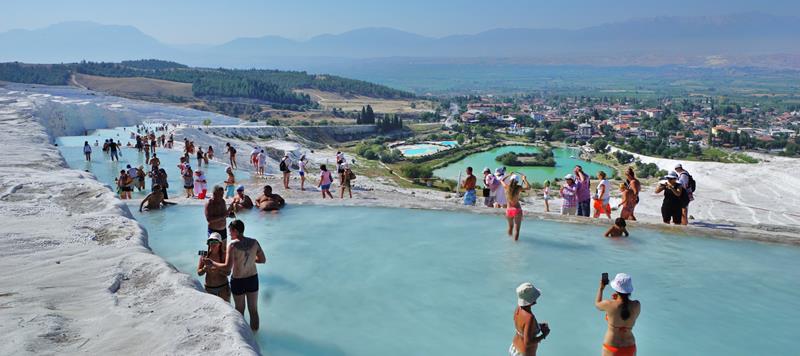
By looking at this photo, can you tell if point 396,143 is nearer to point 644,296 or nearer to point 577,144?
point 577,144

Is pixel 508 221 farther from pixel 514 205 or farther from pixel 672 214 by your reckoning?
pixel 672 214

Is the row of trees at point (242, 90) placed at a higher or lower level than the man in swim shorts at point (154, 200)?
higher

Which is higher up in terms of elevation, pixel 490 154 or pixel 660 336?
pixel 660 336

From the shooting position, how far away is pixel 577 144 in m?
91.0

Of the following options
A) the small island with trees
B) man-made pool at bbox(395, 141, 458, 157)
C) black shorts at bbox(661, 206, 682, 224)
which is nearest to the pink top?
black shorts at bbox(661, 206, 682, 224)

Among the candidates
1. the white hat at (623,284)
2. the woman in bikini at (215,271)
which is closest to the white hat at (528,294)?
the white hat at (623,284)

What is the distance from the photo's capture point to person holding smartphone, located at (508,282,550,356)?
4.75 m

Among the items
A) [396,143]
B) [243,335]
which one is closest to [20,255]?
[243,335]

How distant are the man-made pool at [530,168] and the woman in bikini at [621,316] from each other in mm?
48765

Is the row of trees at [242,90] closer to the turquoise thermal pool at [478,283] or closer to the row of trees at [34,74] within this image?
the row of trees at [34,74]

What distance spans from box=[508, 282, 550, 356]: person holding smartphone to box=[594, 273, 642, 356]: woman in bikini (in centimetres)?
55

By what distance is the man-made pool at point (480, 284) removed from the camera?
6.12m

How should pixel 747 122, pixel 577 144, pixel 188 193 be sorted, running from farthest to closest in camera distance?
pixel 747 122
pixel 577 144
pixel 188 193

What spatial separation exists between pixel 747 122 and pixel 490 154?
7160 cm
